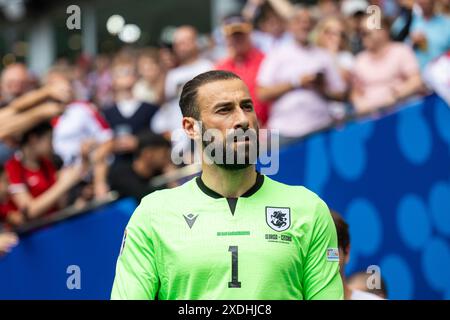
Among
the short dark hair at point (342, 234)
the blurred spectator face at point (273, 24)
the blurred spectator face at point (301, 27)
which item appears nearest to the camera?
the short dark hair at point (342, 234)

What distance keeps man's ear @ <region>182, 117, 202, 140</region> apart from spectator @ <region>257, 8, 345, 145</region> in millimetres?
3816

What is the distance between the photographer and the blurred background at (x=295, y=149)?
6164mm

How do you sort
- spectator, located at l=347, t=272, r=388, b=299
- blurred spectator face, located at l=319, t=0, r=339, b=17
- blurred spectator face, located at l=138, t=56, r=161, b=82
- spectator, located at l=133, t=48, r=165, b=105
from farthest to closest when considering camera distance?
blurred spectator face, located at l=319, t=0, r=339, b=17 < blurred spectator face, located at l=138, t=56, r=161, b=82 < spectator, located at l=133, t=48, r=165, b=105 < spectator, located at l=347, t=272, r=388, b=299

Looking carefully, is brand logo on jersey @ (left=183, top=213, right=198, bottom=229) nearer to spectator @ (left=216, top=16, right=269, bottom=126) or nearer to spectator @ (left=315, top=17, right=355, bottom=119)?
spectator @ (left=216, top=16, right=269, bottom=126)

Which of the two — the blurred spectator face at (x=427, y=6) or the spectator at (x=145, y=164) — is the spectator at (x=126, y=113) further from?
the blurred spectator face at (x=427, y=6)

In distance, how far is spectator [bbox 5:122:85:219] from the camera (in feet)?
21.1

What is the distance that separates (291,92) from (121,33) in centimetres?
658

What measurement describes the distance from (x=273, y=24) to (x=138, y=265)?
6902 mm

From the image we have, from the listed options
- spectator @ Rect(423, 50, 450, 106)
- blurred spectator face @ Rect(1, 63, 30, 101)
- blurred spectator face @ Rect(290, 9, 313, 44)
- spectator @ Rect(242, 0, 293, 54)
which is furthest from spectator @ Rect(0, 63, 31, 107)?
spectator @ Rect(423, 50, 450, 106)

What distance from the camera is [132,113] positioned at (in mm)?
7883

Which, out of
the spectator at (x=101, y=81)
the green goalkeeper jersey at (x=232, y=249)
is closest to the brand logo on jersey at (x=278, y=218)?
the green goalkeeper jersey at (x=232, y=249)

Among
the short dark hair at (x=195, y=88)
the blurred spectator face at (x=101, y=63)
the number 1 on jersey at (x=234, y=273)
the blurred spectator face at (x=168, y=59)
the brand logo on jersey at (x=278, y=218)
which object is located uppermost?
the blurred spectator face at (x=101, y=63)

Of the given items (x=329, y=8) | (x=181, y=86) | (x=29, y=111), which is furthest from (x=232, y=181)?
(x=329, y=8)

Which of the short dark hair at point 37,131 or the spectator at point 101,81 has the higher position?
the spectator at point 101,81
